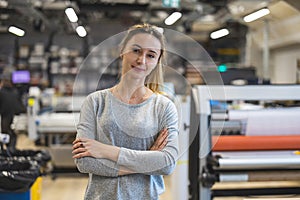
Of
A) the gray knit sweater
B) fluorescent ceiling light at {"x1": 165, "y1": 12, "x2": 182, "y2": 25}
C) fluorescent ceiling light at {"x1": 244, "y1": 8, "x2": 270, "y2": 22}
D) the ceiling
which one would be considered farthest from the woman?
the ceiling

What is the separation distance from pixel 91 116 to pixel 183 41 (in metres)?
0.48

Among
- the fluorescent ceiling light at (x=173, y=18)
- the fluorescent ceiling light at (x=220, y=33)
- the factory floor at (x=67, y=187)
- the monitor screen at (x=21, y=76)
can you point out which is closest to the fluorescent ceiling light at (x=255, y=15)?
the fluorescent ceiling light at (x=220, y=33)

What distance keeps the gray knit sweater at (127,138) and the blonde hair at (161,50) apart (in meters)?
0.05

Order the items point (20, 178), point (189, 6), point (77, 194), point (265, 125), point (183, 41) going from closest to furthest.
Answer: point (183, 41)
point (265, 125)
point (20, 178)
point (77, 194)
point (189, 6)

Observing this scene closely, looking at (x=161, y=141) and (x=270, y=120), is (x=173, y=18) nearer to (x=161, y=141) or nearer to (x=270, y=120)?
(x=161, y=141)

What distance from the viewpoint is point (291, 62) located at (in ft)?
28.0

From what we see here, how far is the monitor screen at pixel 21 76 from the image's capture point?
11.0 meters

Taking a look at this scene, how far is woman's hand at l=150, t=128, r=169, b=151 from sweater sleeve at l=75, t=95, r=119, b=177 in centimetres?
15

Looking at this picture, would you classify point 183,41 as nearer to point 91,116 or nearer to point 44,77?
point 91,116

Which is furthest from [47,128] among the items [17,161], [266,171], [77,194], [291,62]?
[291,62]

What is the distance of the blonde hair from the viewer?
54.1 inches

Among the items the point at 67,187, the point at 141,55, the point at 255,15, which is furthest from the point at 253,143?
the point at 67,187

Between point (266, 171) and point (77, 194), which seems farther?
point (77, 194)

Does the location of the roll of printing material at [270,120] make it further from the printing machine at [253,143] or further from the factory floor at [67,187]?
the factory floor at [67,187]
